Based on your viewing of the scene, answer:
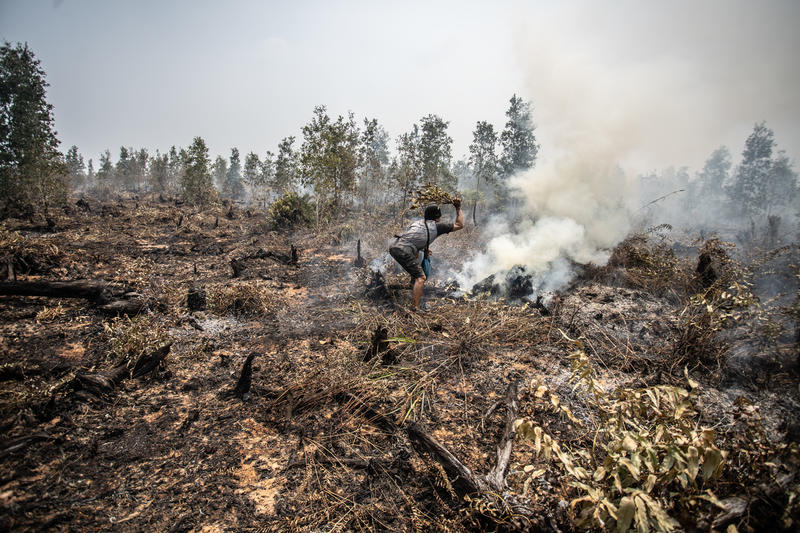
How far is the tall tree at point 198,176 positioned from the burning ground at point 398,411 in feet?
61.6

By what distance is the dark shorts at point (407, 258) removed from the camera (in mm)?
5203

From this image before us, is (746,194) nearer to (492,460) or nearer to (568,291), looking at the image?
(568,291)

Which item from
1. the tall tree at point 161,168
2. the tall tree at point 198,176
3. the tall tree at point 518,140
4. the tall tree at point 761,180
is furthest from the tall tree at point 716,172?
the tall tree at point 161,168

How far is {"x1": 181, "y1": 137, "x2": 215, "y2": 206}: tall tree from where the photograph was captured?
2186cm

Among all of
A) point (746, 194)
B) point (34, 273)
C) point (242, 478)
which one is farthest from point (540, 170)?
point (746, 194)

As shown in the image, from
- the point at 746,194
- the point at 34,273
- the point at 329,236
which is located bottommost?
the point at 34,273

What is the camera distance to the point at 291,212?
1590cm

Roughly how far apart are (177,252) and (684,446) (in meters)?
11.5

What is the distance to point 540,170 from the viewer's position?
1179 centimetres

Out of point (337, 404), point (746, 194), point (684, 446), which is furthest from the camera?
point (746, 194)

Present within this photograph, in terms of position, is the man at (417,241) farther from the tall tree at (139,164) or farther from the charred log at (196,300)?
the tall tree at (139,164)

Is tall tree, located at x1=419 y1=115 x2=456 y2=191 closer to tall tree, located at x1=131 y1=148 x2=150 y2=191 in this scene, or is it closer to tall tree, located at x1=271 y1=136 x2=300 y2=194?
tall tree, located at x1=271 y1=136 x2=300 y2=194

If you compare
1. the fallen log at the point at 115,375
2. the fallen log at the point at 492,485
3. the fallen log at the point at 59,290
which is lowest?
the fallen log at the point at 492,485

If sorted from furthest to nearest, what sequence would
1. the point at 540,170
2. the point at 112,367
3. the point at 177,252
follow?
the point at 540,170 < the point at 177,252 < the point at 112,367
